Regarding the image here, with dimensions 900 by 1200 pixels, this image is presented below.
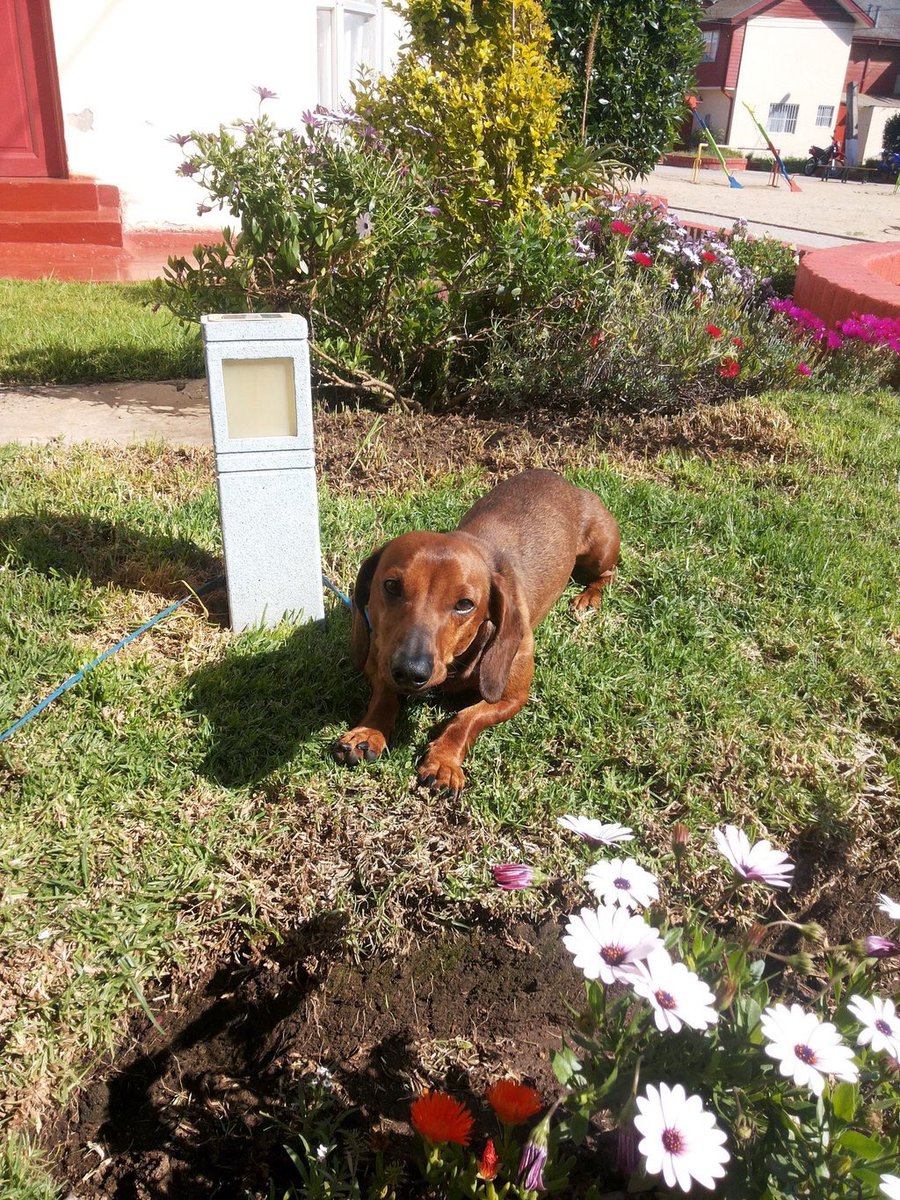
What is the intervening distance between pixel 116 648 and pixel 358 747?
929mm

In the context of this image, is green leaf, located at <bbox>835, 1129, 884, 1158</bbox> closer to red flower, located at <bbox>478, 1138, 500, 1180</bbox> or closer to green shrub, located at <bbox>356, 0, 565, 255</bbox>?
red flower, located at <bbox>478, 1138, 500, 1180</bbox>

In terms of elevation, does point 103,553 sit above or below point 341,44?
below

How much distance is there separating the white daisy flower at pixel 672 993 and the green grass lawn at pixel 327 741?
1.06m

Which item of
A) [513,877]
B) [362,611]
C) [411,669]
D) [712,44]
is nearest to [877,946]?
[513,877]

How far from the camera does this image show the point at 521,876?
1837 mm

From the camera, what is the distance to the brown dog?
7.99 ft

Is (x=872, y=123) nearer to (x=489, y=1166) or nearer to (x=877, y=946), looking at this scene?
(x=877, y=946)

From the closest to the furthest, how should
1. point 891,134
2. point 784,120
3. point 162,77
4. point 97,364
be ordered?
point 97,364, point 162,77, point 891,134, point 784,120

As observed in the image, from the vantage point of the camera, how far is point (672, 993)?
1302mm

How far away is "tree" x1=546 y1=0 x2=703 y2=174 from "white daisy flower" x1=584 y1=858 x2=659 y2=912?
26.4 feet

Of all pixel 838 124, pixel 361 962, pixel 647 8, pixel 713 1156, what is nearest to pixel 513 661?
pixel 361 962

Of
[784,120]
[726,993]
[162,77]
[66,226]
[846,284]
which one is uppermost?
[784,120]

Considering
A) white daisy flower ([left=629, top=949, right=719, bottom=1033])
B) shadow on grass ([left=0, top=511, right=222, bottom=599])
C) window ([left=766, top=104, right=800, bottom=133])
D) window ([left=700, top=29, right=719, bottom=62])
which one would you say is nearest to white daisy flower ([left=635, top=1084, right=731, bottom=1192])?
white daisy flower ([left=629, top=949, right=719, bottom=1033])

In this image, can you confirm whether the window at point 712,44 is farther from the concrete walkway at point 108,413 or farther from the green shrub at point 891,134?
the concrete walkway at point 108,413
